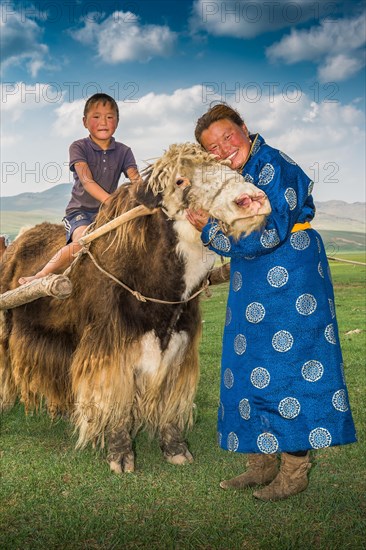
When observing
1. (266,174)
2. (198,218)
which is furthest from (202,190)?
(266,174)

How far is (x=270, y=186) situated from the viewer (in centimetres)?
325

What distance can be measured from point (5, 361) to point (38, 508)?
196cm

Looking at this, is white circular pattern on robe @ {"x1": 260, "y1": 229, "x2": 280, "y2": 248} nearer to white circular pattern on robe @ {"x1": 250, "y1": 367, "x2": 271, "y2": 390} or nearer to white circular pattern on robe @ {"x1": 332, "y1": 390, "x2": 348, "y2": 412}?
white circular pattern on robe @ {"x1": 250, "y1": 367, "x2": 271, "y2": 390}

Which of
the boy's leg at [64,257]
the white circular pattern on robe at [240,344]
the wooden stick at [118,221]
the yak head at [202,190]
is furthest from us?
the boy's leg at [64,257]

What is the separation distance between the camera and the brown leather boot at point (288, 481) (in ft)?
12.0

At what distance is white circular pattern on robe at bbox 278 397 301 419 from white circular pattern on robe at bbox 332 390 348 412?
0.67 ft

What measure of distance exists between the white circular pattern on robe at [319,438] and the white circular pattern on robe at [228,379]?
0.52 meters

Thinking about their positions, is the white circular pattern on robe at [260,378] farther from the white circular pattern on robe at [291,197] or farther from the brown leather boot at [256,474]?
the white circular pattern on robe at [291,197]

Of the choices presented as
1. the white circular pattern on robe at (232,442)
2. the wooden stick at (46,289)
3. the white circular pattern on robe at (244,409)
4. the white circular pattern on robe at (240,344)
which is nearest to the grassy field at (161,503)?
the white circular pattern on robe at (232,442)

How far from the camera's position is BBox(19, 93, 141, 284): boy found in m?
4.75

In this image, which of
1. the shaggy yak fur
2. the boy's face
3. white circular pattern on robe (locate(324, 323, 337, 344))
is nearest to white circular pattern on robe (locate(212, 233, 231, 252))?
the shaggy yak fur

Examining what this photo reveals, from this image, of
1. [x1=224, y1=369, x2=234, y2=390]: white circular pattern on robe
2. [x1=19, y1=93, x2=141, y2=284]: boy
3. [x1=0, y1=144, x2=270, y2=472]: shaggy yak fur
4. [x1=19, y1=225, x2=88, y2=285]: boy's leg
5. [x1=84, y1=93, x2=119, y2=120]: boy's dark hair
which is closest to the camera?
[x1=224, y1=369, x2=234, y2=390]: white circular pattern on robe

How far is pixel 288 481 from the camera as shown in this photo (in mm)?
3670

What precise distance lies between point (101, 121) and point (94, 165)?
348mm
